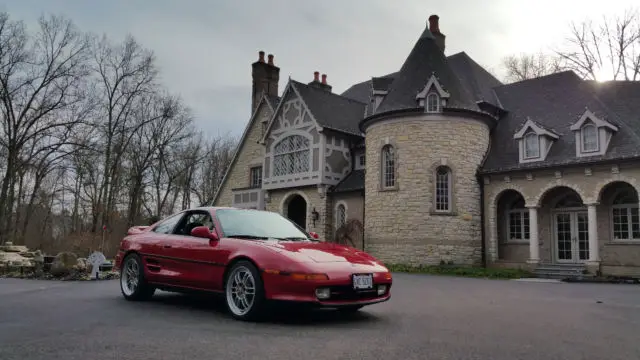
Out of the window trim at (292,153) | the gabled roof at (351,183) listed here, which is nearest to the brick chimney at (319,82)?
the window trim at (292,153)

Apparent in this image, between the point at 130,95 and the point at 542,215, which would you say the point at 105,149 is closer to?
the point at 130,95

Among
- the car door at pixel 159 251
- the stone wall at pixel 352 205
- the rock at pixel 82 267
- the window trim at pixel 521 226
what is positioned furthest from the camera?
the stone wall at pixel 352 205

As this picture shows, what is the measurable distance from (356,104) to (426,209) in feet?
38.0

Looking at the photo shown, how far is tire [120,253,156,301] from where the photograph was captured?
304 inches

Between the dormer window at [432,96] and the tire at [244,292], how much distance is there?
54.6 ft

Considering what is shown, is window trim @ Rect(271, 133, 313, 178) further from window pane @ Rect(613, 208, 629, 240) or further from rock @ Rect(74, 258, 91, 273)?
window pane @ Rect(613, 208, 629, 240)

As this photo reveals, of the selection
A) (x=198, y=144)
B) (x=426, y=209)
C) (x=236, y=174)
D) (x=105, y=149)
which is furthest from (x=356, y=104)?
(x=198, y=144)

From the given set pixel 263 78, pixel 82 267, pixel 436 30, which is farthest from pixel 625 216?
pixel 263 78

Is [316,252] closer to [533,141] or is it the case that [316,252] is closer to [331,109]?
[533,141]

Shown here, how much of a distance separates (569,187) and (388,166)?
7096 mm

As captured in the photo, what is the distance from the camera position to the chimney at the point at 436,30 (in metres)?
28.3

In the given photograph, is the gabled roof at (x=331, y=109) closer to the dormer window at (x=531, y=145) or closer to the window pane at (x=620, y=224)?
the dormer window at (x=531, y=145)

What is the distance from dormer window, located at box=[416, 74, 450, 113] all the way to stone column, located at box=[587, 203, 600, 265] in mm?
6808

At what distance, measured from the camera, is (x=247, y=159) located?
107 ft
